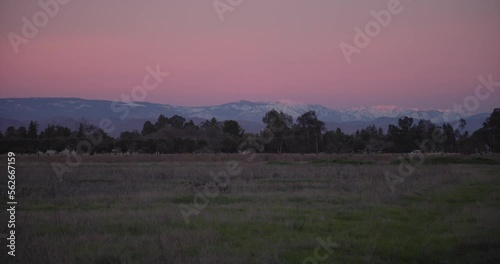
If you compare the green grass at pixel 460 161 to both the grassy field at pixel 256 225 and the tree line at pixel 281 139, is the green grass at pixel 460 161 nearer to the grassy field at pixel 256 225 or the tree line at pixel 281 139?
the grassy field at pixel 256 225

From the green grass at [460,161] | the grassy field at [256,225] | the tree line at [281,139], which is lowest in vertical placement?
the grassy field at [256,225]

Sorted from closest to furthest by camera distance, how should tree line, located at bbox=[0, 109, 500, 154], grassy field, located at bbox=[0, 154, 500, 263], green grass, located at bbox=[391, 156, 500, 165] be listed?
grassy field, located at bbox=[0, 154, 500, 263] < green grass, located at bbox=[391, 156, 500, 165] < tree line, located at bbox=[0, 109, 500, 154]

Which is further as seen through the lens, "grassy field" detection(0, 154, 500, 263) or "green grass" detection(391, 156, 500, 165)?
"green grass" detection(391, 156, 500, 165)

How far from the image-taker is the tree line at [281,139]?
7838cm

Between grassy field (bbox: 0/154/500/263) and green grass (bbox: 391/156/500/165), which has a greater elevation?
green grass (bbox: 391/156/500/165)

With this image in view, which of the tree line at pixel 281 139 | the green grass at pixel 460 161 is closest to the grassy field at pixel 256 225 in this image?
the green grass at pixel 460 161

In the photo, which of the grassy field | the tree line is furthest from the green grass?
the tree line

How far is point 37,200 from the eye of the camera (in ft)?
53.5

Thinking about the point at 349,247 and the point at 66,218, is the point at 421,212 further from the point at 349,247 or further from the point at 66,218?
the point at 66,218

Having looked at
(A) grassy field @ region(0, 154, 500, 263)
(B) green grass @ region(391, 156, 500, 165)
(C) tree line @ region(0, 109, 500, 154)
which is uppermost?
(C) tree line @ region(0, 109, 500, 154)

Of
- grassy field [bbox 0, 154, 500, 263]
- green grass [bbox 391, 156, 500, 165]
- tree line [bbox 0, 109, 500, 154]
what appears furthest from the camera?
tree line [bbox 0, 109, 500, 154]

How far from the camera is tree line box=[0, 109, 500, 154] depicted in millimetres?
78375

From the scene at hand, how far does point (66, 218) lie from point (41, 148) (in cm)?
7310

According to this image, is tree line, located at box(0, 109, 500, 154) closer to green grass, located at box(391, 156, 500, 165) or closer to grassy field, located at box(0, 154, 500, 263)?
green grass, located at box(391, 156, 500, 165)
